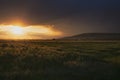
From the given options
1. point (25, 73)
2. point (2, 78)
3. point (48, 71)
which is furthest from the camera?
point (48, 71)

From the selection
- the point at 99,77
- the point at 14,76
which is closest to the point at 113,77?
the point at 99,77

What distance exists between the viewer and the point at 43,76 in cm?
1666

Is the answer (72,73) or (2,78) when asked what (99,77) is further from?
(2,78)

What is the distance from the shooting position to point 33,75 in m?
16.8

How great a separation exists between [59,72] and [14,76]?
11.0 feet

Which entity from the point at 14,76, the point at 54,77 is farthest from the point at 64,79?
the point at 14,76

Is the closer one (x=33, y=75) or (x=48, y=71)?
(x=33, y=75)

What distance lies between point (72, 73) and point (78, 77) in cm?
125

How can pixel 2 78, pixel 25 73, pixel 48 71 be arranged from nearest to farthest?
pixel 2 78 < pixel 25 73 < pixel 48 71

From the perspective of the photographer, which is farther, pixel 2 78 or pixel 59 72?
pixel 59 72

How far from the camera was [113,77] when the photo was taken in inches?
653

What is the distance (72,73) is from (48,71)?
5.65 feet

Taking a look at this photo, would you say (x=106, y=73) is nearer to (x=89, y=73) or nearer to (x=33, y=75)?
(x=89, y=73)

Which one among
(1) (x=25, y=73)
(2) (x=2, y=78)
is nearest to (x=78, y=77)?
(1) (x=25, y=73)
